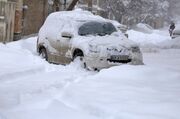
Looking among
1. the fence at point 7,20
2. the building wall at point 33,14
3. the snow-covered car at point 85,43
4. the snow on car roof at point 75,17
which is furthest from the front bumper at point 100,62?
the building wall at point 33,14

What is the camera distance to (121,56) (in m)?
13.9

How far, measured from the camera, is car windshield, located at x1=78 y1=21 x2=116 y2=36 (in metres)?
15.1

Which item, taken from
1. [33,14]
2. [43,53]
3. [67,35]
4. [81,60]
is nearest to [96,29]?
[67,35]

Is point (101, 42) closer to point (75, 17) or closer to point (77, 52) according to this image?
point (77, 52)

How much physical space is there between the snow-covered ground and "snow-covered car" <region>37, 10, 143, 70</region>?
640 mm

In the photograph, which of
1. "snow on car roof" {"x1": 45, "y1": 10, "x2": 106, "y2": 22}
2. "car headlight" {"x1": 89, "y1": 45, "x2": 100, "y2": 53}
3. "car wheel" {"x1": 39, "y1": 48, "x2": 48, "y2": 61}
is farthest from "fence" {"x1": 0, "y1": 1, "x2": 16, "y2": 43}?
"car headlight" {"x1": 89, "y1": 45, "x2": 100, "y2": 53}

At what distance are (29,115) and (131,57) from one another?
22.3 ft

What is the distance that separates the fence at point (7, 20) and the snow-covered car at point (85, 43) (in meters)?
5.52

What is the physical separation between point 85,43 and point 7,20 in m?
9.34

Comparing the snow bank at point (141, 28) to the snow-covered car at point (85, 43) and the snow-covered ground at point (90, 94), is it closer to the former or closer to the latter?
the snow-covered car at point (85, 43)

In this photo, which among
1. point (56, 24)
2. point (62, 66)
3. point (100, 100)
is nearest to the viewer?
point (100, 100)

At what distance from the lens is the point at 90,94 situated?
888 centimetres

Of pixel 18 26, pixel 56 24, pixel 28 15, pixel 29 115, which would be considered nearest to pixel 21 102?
pixel 29 115

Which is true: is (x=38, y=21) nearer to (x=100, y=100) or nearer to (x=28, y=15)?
(x=28, y=15)
